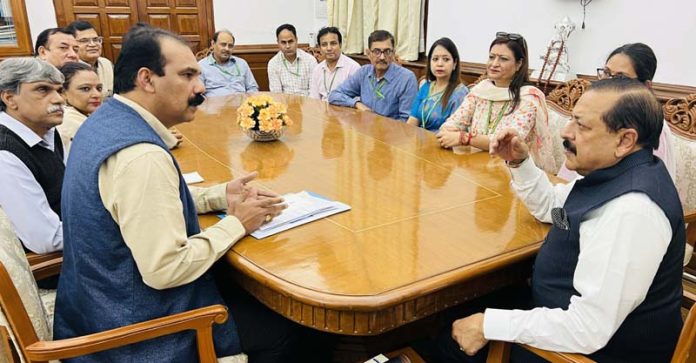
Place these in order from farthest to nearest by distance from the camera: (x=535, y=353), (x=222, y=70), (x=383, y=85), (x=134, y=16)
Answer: (x=134, y=16), (x=222, y=70), (x=383, y=85), (x=535, y=353)

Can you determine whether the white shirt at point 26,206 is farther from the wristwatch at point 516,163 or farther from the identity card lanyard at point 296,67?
the identity card lanyard at point 296,67

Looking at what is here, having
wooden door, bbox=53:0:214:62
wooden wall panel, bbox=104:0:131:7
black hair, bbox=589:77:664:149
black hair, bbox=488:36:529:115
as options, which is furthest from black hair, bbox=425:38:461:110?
wooden wall panel, bbox=104:0:131:7

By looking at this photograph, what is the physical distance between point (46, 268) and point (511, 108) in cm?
194

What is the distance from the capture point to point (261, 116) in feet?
7.58

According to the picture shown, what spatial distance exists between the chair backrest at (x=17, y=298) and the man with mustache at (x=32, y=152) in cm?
19

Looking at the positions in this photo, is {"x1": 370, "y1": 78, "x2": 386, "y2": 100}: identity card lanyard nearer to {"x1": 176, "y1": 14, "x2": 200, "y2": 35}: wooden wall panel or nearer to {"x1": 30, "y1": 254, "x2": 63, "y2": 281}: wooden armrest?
{"x1": 30, "y1": 254, "x2": 63, "y2": 281}: wooden armrest

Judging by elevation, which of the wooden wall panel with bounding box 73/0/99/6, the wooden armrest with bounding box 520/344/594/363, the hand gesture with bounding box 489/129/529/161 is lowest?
the wooden armrest with bounding box 520/344/594/363

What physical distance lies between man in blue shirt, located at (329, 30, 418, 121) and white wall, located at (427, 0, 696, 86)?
86 cm

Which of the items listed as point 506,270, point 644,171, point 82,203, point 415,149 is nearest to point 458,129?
point 415,149

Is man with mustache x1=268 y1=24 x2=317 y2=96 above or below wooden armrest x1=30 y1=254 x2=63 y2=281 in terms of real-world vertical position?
above

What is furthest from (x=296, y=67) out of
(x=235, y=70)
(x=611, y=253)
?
(x=611, y=253)

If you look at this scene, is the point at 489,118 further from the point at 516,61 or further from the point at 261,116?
the point at 261,116

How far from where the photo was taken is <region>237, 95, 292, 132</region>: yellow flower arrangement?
2.32 m

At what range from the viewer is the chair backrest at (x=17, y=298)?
103 centimetres
